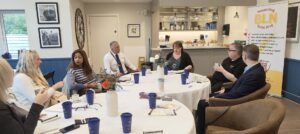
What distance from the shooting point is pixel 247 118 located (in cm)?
199

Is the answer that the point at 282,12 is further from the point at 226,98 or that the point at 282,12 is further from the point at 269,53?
the point at 226,98

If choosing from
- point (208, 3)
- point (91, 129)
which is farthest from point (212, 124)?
point (208, 3)

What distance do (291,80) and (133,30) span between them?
4.60 m

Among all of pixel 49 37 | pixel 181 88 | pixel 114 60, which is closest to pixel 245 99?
pixel 181 88

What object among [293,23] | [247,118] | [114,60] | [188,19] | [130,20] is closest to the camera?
[247,118]

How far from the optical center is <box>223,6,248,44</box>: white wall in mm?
7346

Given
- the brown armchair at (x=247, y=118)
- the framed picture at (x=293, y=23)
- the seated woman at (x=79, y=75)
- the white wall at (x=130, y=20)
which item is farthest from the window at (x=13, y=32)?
the framed picture at (x=293, y=23)

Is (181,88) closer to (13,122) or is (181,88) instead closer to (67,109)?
(67,109)

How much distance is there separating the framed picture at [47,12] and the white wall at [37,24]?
7 centimetres

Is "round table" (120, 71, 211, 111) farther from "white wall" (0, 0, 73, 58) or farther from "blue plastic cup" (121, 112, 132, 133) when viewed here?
"white wall" (0, 0, 73, 58)

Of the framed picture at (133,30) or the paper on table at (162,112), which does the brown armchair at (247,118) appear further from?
the framed picture at (133,30)

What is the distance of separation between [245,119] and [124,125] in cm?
116

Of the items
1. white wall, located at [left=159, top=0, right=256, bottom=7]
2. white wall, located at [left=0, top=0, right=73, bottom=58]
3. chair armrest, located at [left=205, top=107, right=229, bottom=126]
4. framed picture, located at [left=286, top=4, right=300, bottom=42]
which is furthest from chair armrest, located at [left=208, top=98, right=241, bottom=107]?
white wall, located at [left=159, top=0, right=256, bottom=7]

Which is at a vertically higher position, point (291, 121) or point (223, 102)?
point (223, 102)
